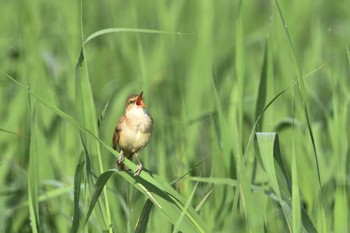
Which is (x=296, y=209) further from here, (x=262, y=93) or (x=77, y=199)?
(x=262, y=93)

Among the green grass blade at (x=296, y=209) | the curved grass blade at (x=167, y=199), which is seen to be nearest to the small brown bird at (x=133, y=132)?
the curved grass blade at (x=167, y=199)

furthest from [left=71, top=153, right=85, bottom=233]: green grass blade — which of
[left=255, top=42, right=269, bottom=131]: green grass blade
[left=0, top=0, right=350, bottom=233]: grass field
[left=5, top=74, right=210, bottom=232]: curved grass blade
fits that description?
[left=255, top=42, right=269, bottom=131]: green grass blade

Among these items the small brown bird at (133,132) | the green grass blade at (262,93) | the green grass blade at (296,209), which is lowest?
the green grass blade at (296,209)

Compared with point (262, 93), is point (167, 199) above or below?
below

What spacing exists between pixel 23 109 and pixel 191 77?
109 centimetres

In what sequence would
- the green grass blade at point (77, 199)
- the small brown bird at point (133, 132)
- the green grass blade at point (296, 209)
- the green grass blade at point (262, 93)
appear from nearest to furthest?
the green grass blade at point (296, 209)
the green grass blade at point (77, 199)
the small brown bird at point (133, 132)
the green grass blade at point (262, 93)

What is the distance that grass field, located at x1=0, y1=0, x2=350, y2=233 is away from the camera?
2.37m

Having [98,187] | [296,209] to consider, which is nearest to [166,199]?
[98,187]

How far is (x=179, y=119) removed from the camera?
438 centimetres

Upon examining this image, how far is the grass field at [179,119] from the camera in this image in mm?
2373

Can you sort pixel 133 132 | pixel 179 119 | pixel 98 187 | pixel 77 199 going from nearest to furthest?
pixel 98 187
pixel 77 199
pixel 133 132
pixel 179 119

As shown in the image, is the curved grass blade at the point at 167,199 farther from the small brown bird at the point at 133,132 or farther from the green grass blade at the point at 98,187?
the small brown bird at the point at 133,132

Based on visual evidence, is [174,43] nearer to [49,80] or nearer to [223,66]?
[223,66]

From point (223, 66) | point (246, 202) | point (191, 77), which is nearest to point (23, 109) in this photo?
point (191, 77)
